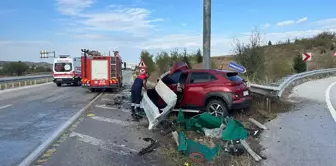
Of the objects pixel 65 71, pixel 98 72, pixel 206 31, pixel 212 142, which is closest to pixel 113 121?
pixel 212 142

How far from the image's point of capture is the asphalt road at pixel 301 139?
19.8 ft

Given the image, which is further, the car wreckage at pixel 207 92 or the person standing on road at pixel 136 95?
the person standing on road at pixel 136 95

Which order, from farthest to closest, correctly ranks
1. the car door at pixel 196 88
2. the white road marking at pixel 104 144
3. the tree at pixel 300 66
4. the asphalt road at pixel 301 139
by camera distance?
the tree at pixel 300 66, the car door at pixel 196 88, the white road marking at pixel 104 144, the asphalt road at pixel 301 139

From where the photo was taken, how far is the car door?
1051 cm

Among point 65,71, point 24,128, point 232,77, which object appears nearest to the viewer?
point 24,128

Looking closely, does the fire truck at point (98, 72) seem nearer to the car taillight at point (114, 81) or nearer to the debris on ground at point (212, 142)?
the car taillight at point (114, 81)

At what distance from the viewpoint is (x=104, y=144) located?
7.65 m

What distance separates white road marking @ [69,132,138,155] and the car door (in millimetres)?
3509

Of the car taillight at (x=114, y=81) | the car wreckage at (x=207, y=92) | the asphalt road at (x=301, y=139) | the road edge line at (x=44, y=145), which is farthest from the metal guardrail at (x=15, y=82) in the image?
the asphalt road at (x=301, y=139)

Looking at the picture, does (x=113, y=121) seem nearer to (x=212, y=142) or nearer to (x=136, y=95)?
(x=136, y=95)

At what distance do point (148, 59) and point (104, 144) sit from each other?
43.8 meters

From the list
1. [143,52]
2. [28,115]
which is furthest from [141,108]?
[143,52]

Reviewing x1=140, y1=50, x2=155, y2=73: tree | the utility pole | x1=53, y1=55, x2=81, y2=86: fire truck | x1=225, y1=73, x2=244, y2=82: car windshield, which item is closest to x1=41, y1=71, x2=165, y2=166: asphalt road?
x1=225, y1=73, x2=244, y2=82: car windshield

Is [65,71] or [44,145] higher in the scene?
[65,71]
